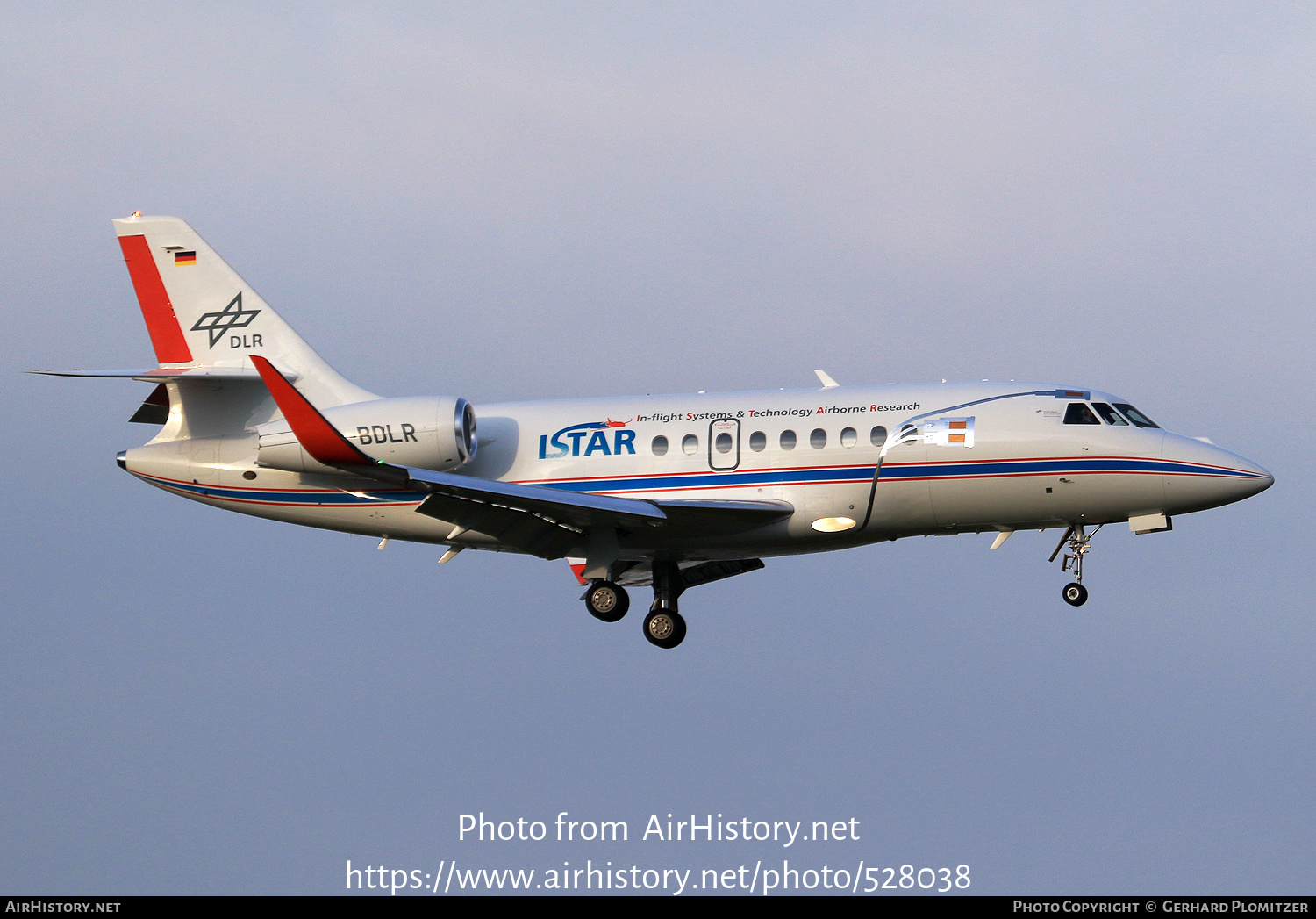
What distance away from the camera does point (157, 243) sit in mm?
28797

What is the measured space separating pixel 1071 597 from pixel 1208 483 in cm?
296

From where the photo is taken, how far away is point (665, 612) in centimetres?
2756

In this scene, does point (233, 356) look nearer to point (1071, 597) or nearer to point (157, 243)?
point (157, 243)

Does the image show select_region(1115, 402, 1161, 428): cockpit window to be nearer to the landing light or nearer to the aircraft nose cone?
the aircraft nose cone

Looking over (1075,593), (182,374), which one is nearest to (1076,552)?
(1075,593)

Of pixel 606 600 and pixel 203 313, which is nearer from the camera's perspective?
pixel 606 600

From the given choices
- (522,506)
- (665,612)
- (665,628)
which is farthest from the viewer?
(665,612)

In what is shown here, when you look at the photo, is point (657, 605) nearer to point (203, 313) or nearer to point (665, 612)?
point (665, 612)

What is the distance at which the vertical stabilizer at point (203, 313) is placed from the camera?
28344mm

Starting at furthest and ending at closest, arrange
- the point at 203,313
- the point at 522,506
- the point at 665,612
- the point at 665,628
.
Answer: the point at 203,313 < the point at 665,612 < the point at 665,628 < the point at 522,506

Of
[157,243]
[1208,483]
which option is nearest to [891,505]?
[1208,483]

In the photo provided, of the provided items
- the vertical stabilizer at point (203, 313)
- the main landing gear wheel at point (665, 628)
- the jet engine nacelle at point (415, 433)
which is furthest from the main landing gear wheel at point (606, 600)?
the vertical stabilizer at point (203, 313)

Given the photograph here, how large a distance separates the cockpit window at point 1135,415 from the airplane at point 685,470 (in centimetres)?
5

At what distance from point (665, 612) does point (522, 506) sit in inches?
185
